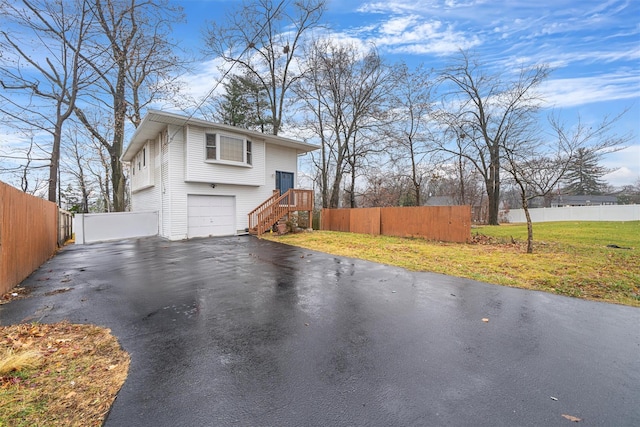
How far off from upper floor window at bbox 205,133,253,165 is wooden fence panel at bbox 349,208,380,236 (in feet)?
20.5

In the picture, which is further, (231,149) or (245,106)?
(245,106)

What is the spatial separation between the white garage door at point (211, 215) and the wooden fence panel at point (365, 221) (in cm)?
626

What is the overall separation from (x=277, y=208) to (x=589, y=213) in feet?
90.2

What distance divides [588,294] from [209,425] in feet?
19.3

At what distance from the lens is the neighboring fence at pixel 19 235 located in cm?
457

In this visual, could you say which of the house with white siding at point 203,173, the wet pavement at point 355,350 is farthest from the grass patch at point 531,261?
the house with white siding at point 203,173

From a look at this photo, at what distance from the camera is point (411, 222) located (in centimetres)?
1246

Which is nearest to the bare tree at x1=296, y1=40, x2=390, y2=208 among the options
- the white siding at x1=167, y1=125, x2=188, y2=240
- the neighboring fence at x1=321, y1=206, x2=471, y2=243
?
the neighboring fence at x1=321, y1=206, x2=471, y2=243

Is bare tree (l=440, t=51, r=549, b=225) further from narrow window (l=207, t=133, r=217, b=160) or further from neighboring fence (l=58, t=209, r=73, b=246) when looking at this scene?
neighboring fence (l=58, t=209, r=73, b=246)

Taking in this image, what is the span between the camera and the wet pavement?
6.39ft

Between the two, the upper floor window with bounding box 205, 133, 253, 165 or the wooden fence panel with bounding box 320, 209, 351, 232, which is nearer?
the upper floor window with bounding box 205, 133, 253, 165

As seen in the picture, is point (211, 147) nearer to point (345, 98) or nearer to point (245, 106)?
point (245, 106)

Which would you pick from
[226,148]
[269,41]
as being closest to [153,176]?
[226,148]

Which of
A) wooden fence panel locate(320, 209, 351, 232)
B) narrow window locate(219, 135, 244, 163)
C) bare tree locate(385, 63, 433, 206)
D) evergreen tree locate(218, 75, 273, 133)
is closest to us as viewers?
narrow window locate(219, 135, 244, 163)
